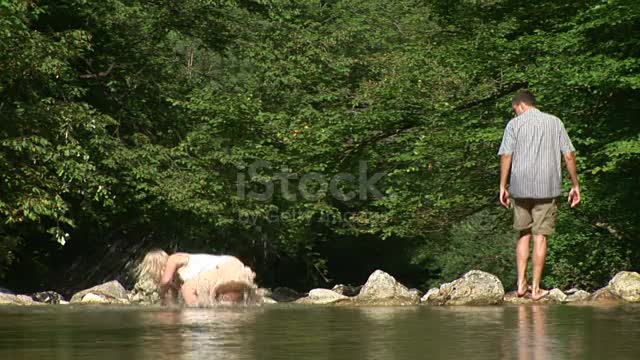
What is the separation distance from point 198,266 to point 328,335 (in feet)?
19.8

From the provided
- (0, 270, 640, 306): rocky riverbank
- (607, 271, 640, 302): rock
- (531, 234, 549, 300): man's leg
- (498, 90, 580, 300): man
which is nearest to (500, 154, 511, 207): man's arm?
(498, 90, 580, 300): man

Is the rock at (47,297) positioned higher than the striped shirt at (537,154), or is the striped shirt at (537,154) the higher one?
the striped shirt at (537,154)

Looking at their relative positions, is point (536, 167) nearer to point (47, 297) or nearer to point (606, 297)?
point (606, 297)

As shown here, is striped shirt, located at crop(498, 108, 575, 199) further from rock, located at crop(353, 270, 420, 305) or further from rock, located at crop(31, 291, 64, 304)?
rock, located at crop(31, 291, 64, 304)

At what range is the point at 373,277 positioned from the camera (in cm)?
2611

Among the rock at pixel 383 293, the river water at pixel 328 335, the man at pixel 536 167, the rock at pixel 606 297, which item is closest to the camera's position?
the river water at pixel 328 335

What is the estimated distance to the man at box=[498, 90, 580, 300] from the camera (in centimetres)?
1207

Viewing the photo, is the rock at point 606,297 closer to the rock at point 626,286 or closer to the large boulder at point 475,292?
the rock at point 626,286

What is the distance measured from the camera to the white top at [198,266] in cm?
1495

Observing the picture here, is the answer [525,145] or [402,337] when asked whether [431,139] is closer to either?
[525,145]

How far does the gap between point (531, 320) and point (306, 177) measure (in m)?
24.0

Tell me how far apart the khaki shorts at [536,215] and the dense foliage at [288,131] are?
10.8 meters

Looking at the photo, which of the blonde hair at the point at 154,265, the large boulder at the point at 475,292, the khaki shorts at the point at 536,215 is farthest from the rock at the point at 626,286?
the blonde hair at the point at 154,265

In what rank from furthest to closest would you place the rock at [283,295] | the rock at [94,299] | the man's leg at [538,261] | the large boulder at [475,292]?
the rock at [283,295] → the rock at [94,299] → the large boulder at [475,292] → the man's leg at [538,261]
